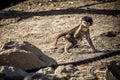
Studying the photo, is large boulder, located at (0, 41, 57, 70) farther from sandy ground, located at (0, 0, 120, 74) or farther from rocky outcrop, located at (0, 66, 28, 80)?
sandy ground, located at (0, 0, 120, 74)

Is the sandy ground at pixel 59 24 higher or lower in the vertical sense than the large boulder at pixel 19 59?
lower

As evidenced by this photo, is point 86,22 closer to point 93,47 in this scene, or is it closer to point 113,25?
point 93,47

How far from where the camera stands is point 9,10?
36.1 ft

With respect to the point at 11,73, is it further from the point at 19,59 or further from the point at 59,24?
the point at 59,24

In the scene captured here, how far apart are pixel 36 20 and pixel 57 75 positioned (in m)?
5.53

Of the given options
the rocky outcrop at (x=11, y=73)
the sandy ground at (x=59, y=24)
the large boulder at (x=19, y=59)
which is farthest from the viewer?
the sandy ground at (x=59, y=24)

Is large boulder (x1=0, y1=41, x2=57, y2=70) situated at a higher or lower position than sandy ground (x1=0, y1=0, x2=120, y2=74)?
higher

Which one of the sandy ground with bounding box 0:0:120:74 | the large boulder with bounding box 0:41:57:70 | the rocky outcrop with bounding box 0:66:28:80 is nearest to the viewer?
the rocky outcrop with bounding box 0:66:28:80

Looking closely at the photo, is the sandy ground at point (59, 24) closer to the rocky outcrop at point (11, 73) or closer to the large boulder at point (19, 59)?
the large boulder at point (19, 59)

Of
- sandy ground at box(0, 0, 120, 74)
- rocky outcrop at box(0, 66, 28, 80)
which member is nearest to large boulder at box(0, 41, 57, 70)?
rocky outcrop at box(0, 66, 28, 80)

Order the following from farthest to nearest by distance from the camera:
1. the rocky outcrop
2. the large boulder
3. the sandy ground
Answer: the sandy ground < the large boulder < the rocky outcrop

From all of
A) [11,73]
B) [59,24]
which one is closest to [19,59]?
[11,73]

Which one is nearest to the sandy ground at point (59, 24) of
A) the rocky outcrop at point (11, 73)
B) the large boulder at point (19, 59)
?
the large boulder at point (19, 59)

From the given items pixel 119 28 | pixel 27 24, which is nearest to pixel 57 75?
pixel 119 28
